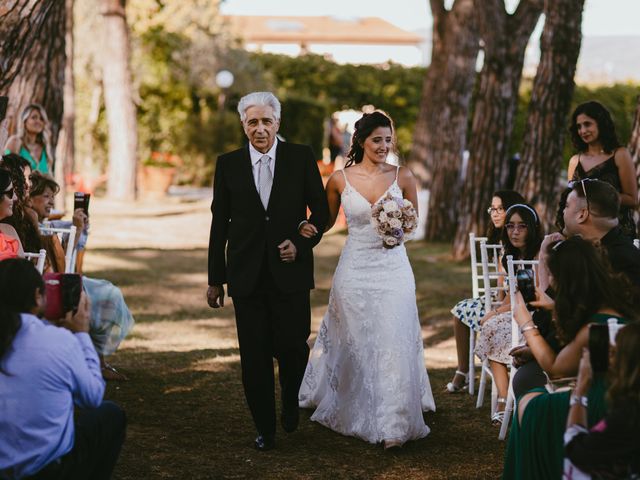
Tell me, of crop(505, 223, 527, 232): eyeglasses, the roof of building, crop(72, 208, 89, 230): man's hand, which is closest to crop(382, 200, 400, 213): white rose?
crop(505, 223, 527, 232): eyeglasses

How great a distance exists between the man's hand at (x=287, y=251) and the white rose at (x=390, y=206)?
63 cm

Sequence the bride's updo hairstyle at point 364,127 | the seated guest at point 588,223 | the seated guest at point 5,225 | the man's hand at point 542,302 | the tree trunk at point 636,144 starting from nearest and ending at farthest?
the man's hand at point 542,302 → the seated guest at point 588,223 → the seated guest at point 5,225 → the bride's updo hairstyle at point 364,127 → the tree trunk at point 636,144

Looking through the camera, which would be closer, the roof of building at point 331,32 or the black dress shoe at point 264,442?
the black dress shoe at point 264,442

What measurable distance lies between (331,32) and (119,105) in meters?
63.3

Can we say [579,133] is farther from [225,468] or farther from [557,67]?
[557,67]

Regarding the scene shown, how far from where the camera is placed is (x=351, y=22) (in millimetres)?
87938

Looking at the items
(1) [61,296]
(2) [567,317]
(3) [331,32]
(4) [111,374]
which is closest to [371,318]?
(2) [567,317]

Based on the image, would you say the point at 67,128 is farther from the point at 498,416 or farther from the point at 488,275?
the point at 498,416

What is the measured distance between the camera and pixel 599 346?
3.63 meters

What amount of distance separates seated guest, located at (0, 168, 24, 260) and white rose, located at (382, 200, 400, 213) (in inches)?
78.3

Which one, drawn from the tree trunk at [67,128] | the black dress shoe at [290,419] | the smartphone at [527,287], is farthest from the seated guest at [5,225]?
the tree trunk at [67,128]

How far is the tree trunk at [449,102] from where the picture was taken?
57.8ft

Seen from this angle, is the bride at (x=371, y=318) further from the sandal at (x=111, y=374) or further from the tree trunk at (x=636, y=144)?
the tree trunk at (x=636, y=144)

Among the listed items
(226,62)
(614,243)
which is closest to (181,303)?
(614,243)
